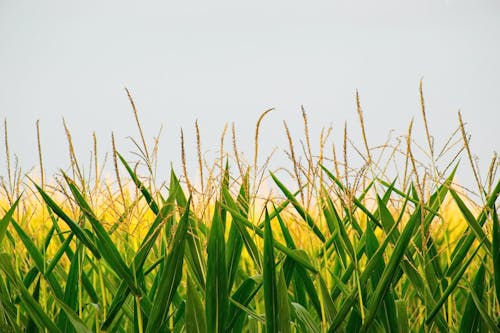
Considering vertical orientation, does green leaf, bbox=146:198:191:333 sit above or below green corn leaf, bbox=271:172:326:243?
below

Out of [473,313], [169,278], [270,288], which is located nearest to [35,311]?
[169,278]

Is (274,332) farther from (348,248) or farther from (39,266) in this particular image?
(39,266)

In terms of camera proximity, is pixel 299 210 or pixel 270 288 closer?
pixel 270 288

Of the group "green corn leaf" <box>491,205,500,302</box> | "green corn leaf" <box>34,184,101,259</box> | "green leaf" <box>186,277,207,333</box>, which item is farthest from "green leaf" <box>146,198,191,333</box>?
"green corn leaf" <box>491,205,500,302</box>

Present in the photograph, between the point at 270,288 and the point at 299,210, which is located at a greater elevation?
the point at 299,210

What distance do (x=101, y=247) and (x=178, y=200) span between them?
20 cm

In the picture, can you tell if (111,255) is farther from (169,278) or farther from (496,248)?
(496,248)

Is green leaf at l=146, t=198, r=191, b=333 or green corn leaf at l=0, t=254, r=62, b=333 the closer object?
green leaf at l=146, t=198, r=191, b=333

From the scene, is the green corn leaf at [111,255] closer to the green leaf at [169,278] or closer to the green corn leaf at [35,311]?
the green leaf at [169,278]

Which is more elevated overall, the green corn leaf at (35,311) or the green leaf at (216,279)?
the green leaf at (216,279)

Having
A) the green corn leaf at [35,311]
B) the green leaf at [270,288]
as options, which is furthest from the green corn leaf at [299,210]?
the green corn leaf at [35,311]

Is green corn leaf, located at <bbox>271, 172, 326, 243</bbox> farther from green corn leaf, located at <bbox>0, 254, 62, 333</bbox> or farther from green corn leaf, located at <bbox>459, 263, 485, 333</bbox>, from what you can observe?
green corn leaf, located at <bbox>0, 254, 62, 333</bbox>

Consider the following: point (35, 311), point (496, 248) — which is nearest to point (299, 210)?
point (496, 248)

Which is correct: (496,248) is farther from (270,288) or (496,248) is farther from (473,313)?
(270,288)
